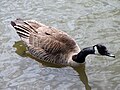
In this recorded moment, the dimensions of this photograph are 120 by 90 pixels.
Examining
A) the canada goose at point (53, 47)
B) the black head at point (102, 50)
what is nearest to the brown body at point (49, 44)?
the canada goose at point (53, 47)

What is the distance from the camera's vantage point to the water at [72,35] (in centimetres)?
818

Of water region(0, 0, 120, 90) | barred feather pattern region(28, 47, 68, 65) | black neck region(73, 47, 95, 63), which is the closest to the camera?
water region(0, 0, 120, 90)

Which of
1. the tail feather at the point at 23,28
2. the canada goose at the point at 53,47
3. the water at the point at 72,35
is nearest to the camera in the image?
the water at the point at 72,35

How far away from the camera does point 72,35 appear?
988 centimetres

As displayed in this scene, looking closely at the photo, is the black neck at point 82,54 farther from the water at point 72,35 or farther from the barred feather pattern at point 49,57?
the barred feather pattern at point 49,57

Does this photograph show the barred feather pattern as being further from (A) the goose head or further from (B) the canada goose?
(A) the goose head

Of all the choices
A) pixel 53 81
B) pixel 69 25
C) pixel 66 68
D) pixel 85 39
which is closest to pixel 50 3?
pixel 69 25

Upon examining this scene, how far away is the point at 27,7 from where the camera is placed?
11.4 metres

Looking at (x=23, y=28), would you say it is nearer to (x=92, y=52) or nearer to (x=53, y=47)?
(x=53, y=47)

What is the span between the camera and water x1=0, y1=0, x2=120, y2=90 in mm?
8180

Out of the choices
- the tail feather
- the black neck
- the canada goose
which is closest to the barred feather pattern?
the canada goose

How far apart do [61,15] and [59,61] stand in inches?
90.1

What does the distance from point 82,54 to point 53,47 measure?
777mm

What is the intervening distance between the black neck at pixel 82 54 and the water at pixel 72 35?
0.64 feet
